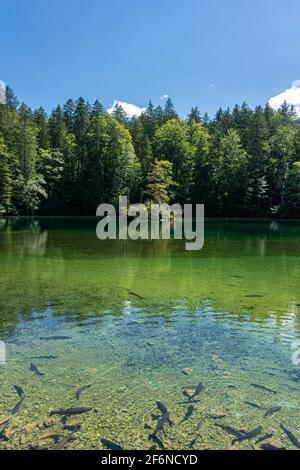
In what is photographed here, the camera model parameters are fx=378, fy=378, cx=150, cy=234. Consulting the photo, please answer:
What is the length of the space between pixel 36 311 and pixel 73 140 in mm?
68539

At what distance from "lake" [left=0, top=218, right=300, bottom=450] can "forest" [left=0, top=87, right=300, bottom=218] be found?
4755 cm

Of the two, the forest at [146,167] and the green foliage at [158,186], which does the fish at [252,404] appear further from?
the forest at [146,167]

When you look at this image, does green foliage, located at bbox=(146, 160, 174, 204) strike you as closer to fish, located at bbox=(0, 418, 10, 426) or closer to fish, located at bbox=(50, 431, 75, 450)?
fish, located at bbox=(0, 418, 10, 426)

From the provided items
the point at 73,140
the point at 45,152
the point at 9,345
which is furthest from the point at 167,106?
the point at 9,345

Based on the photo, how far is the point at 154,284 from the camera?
14391mm

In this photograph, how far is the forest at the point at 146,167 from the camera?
62.8m

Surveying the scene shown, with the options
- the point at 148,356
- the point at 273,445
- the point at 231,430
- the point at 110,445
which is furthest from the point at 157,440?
the point at 148,356

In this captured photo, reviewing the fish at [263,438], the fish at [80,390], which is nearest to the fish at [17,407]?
the fish at [80,390]

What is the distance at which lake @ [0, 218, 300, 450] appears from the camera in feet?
17.3

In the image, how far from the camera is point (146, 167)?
6850 cm

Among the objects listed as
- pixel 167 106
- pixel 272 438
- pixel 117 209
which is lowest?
pixel 272 438

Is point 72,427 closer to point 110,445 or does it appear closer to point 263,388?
point 110,445

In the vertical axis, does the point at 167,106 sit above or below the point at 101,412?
above

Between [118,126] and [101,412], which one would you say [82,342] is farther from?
[118,126]
